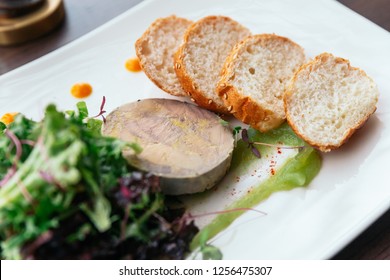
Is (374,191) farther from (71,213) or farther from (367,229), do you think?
(71,213)

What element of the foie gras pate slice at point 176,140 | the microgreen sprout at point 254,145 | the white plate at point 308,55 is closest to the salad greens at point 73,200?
the foie gras pate slice at point 176,140

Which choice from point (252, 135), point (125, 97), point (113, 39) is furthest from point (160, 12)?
point (252, 135)

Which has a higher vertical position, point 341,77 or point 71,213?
point 341,77

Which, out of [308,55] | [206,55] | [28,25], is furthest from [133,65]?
[308,55]

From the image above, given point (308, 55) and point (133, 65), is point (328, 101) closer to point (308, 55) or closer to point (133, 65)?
point (308, 55)

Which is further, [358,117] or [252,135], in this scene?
[252,135]

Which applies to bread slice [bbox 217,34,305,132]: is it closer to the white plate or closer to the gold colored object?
the white plate
